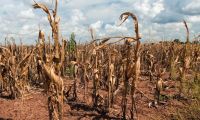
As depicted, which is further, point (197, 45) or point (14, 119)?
point (197, 45)

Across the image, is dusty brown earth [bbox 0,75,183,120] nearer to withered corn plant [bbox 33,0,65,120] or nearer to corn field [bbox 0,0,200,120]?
corn field [bbox 0,0,200,120]

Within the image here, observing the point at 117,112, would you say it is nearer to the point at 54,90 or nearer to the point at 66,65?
the point at 54,90

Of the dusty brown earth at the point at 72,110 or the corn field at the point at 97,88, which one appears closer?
the corn field at the point at 97,88

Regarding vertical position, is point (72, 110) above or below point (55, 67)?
A: below

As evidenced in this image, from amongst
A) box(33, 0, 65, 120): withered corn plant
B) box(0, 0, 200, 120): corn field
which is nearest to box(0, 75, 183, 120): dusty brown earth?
box(0, 0, 200, 120): corn field

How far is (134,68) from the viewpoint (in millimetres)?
5062

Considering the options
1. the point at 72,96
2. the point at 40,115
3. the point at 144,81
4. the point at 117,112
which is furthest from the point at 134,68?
the point at 144,81

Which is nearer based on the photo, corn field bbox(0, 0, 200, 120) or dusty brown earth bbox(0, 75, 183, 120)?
corn field bbox(0, 0, 200, 120)

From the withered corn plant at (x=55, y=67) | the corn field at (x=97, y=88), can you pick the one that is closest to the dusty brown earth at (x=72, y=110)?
the corn field at (x=97, y=88)

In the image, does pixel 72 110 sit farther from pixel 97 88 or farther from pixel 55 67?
pixel 55 67

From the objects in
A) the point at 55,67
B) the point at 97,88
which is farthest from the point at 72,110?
the point at 55,67

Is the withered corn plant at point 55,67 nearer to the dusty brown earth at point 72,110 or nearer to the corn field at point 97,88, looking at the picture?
the corn field at point 97,88

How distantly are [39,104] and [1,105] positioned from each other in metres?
0.63

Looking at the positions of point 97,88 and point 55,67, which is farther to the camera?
point 97,88
